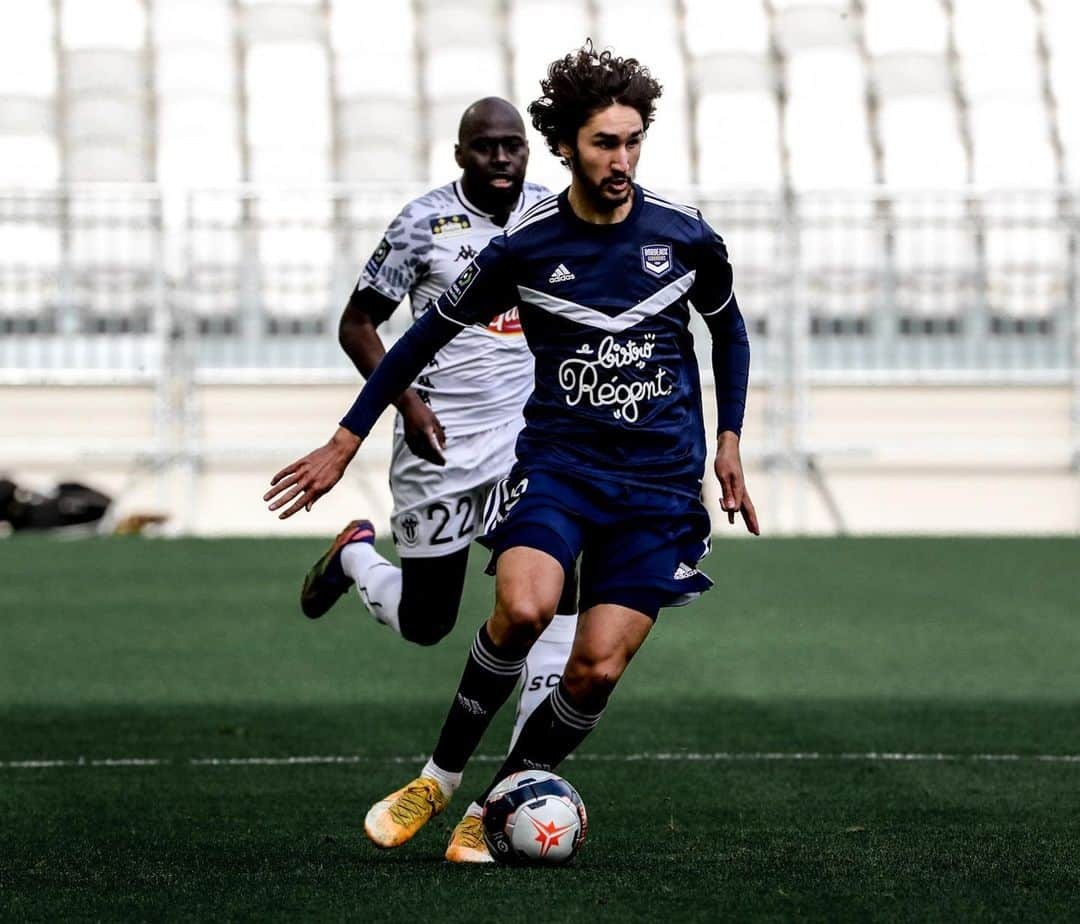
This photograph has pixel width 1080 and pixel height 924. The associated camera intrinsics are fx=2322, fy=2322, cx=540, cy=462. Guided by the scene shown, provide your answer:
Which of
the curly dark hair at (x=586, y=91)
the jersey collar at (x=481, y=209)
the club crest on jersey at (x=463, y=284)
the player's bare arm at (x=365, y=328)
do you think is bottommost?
the player's bare arm at (x=365, y=328)

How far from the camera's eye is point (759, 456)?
58.9 feet

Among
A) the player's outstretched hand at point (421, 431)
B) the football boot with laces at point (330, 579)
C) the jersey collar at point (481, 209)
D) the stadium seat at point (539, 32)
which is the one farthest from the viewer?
the stadium seat at point (539, 32)

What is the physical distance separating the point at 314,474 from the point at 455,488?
7.16 ft

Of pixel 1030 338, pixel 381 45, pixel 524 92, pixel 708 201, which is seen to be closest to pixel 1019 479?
pixel 1030 338

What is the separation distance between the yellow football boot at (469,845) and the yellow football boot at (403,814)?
0.10m

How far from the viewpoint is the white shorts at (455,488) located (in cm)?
784

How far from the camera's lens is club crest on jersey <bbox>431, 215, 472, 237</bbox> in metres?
7.77

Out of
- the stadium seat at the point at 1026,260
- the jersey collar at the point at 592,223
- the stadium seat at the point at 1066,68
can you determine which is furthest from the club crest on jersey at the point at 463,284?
the stadium seat at the point at 1066,68

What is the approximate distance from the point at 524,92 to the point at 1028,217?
5246 mm

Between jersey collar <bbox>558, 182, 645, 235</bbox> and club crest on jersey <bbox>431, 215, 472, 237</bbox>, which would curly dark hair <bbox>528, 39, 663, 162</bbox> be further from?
club crest on jersey <bbox>431, 215, 472, 237</bbox>

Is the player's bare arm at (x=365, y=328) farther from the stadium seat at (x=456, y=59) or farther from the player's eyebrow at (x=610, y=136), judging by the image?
the stadium seat at (x=456, y=59)

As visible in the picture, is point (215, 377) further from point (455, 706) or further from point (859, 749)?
point (455, 706)

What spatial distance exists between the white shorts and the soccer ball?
6.98 ft

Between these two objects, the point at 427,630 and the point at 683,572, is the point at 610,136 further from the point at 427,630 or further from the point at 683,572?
the point at 427,630
